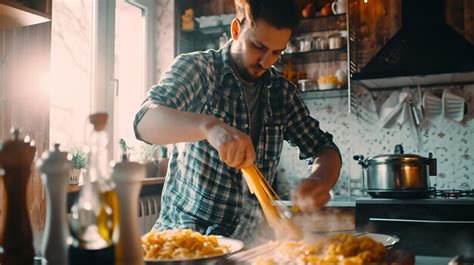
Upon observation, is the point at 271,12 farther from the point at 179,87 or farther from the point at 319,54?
the point at 319,54

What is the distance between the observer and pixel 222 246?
1.24 m

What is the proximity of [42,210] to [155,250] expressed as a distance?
1.41 meters

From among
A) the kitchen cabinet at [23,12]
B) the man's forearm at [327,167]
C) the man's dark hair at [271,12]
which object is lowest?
the man's forearm at [327,167]

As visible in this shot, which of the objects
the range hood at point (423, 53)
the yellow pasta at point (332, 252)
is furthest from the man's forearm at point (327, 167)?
the range hood at point (423, 53)

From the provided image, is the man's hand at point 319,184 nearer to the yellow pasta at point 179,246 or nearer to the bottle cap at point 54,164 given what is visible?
the yellow pasta at point 179,246

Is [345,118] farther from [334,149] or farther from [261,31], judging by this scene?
[261,31]

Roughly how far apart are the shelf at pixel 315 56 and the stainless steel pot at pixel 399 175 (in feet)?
3.33

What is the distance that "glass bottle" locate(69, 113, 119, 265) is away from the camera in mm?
713

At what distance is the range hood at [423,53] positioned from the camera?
3352 millimetres

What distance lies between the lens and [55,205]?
778mm

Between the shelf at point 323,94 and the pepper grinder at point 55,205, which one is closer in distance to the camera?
the pepper grinder at point 55,205

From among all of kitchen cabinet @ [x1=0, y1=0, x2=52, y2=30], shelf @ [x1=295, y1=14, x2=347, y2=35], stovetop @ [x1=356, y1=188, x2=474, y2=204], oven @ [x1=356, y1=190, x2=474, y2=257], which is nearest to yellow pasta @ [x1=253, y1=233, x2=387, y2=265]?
kitchen cabinet @ [x1=0, y1=0, x2=52, y2=30]

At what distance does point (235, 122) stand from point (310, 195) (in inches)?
17.4

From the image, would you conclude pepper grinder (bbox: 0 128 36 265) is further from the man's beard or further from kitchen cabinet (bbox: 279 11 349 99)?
kitchen cabinet (bbox: 279 11 349 99)
